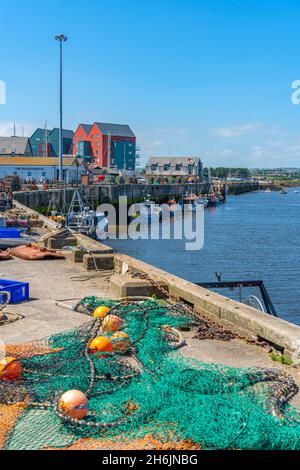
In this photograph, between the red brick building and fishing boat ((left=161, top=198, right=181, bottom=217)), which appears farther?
the red brick building

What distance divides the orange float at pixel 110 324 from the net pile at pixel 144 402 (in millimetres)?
352

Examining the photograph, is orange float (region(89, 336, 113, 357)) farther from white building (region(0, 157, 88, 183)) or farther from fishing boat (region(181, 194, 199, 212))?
fishing boat (region(181, 194, 199, 212))

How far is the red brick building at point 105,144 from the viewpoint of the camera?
363 feet

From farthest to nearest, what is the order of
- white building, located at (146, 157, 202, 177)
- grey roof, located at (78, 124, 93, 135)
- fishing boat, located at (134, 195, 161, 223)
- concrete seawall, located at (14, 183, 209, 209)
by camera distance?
white building, located at (146, 157, 202, 177)
grey roof, located at (78, 124, 93, 135)
fishing boat, located at (134, 195, 161, 223)
concrete seawall, located at (14, 183, 209, 209)

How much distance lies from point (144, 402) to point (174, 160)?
134038 mm

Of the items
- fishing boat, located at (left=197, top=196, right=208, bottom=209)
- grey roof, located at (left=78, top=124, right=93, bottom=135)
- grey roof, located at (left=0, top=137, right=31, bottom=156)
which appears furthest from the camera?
grey roof, located at (left=78, top=124, right=93, bottom=135)

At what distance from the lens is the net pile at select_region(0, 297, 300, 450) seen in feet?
15.1

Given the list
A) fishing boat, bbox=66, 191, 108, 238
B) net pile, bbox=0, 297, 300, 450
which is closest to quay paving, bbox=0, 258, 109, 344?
net pile, bbox=0, 297, 300, 450

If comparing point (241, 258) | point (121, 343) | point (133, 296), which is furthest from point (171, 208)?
point (121, 343)

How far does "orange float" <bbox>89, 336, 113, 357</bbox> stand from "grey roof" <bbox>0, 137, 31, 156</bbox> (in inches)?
3281

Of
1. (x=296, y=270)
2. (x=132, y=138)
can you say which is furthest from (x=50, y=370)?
(x=132, y=138)

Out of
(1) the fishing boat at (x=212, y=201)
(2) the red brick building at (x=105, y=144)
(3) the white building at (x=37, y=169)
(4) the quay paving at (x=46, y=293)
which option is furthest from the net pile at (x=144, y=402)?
(2) the red brick building at (x=105, y=144)

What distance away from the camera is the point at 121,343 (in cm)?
687
